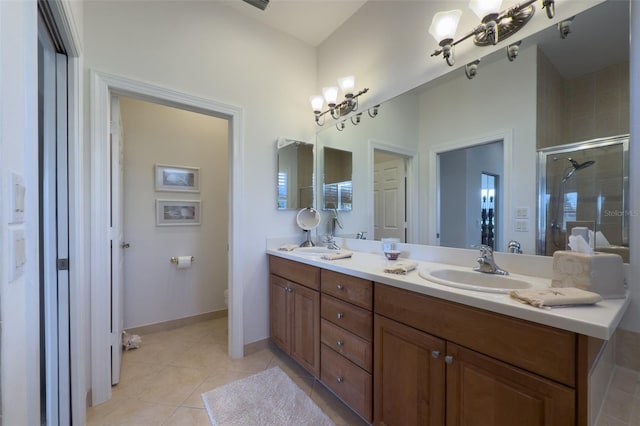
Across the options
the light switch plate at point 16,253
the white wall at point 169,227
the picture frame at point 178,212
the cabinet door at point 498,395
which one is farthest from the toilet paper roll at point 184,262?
the cabinet door at point 498,395

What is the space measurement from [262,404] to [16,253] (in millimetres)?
1556

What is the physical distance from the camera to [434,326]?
109 centimetres

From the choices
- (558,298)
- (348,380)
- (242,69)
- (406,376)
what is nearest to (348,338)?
(348,380)

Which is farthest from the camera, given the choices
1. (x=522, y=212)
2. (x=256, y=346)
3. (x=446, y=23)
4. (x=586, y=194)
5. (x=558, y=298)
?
(x=256, y=346)

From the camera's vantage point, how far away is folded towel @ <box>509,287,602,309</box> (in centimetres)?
82

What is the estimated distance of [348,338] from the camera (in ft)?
4.89

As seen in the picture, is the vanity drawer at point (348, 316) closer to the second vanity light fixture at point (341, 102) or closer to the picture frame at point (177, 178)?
the second vanity light fixture at point (341, 102)

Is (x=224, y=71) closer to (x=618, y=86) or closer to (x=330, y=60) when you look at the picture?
(x=330, y=60)

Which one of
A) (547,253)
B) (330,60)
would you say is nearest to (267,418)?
(547,253)

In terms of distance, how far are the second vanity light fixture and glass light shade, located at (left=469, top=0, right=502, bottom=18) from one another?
2.82ft

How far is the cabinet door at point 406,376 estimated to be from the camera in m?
1.08

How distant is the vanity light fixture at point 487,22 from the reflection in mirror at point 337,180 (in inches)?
43.1

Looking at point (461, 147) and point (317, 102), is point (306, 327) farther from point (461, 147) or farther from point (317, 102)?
point (317, 102)

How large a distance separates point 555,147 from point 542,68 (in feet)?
1.30
